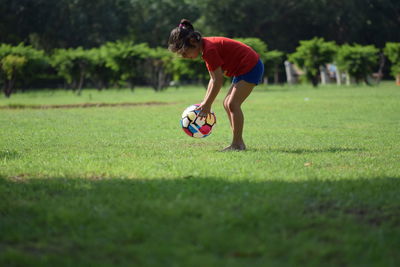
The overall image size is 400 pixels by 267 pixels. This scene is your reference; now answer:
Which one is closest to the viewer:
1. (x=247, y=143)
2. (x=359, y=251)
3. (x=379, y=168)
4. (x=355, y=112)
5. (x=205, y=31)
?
(x=359, y=251)

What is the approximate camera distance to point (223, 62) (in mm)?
7141

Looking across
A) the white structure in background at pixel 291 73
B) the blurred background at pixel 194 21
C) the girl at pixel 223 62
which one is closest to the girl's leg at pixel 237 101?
the girl at pixel 223 62

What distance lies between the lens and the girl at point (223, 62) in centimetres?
681

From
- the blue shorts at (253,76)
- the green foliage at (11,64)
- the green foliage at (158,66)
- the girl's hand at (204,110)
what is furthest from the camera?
the green foliage at (158,66)

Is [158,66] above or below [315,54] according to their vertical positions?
below

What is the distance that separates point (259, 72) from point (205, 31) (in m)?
49.2

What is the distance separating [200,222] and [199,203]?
0.50 m

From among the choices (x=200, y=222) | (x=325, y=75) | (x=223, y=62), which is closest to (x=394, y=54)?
(x=325, y=75)

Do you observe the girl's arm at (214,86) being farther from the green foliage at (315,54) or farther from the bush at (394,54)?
the bush at (394,54)

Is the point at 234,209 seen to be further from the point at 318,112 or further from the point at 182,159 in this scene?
the point at 318,112

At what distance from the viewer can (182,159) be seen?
6461 millimetres

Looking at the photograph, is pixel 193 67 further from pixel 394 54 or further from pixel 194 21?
pixel 194 21

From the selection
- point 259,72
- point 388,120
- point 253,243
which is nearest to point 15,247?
point 253,243

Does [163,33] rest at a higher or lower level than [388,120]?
higher
